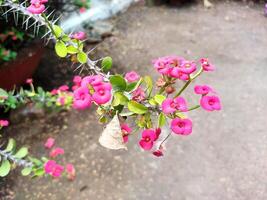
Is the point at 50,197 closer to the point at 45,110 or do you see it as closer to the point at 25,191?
the point at 25,191

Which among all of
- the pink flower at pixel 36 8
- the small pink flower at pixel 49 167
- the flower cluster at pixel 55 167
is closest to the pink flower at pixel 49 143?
the flower cluster at pixel 55 167

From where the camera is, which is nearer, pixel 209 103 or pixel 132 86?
pixel 209 103

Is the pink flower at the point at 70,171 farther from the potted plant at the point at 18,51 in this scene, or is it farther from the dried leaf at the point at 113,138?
the dried leaf at the point at 113,138

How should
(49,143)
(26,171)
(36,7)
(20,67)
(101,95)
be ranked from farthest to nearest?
(20,67) < (49,143) < (26,171) < (36,7) < (101,95)

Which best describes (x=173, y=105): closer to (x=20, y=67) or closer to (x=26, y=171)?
(x=26, y=171)

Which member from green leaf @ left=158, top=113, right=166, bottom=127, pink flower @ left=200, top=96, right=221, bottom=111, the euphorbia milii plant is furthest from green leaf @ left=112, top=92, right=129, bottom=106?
pink flower @ left=200, top=96, right=221, bottom=111

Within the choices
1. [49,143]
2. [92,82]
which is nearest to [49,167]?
[49,143]

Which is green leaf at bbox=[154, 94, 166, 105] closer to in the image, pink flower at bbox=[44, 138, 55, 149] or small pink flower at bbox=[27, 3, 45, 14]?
small pink flower at bbox=[27, 3, 45, 14]
